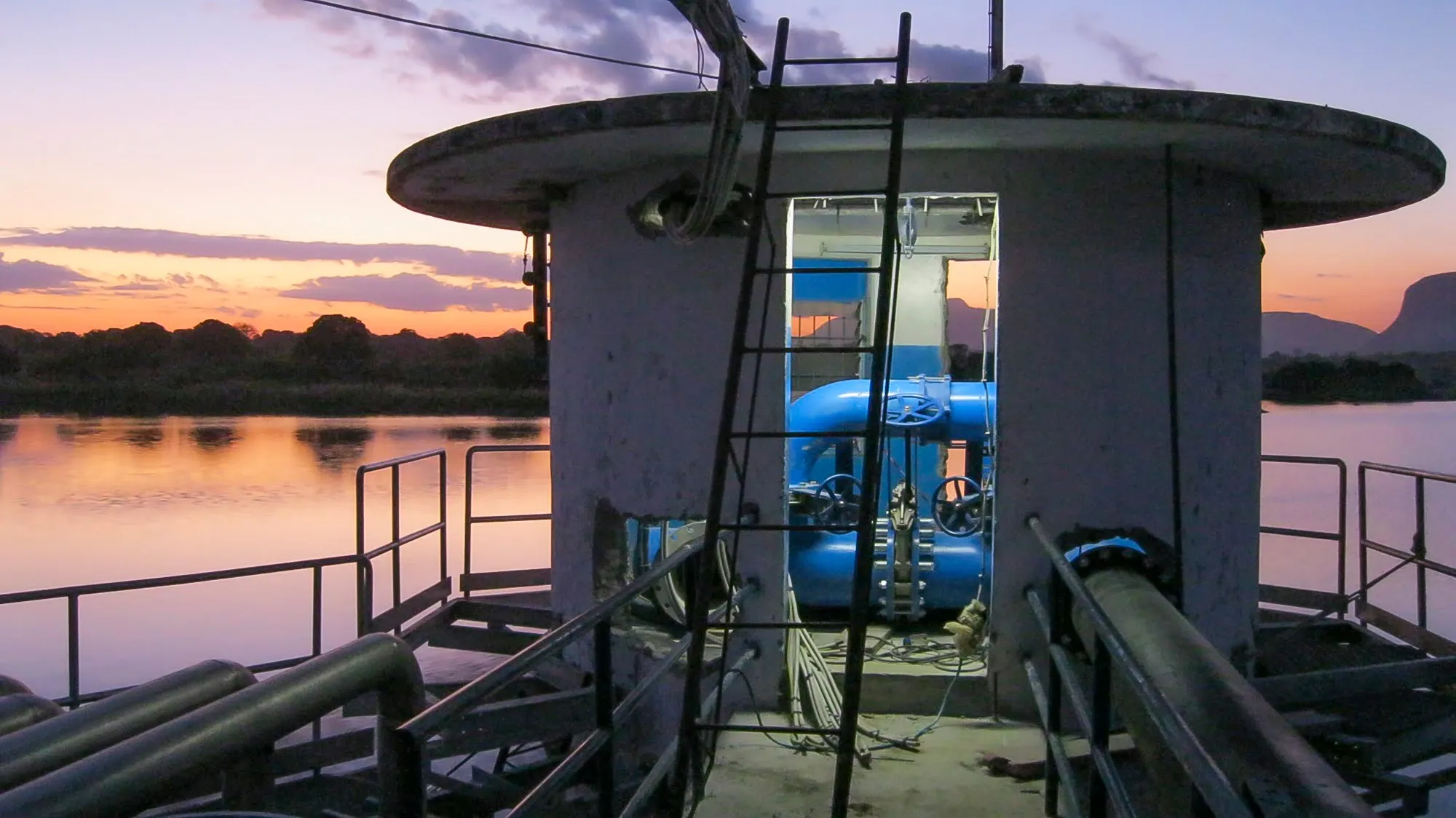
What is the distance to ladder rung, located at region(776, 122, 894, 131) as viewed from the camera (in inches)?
190

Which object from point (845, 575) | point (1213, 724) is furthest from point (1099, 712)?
point (845, 575)

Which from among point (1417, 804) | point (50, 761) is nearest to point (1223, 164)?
point (1417, 804)

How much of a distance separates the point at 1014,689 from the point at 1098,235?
2355 mm

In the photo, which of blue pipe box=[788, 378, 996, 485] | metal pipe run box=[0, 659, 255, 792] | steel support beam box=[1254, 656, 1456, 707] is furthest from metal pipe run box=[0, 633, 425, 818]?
blue pipe box=[788, 378, 996, 485]

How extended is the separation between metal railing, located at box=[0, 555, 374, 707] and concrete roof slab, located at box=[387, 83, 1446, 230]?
2.43m

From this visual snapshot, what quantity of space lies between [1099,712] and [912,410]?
4723 millimetres

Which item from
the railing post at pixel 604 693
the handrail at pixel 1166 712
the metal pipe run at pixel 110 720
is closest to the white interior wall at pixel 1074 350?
the handrail at pixel 1166 712

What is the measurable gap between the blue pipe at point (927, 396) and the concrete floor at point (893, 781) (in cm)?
284

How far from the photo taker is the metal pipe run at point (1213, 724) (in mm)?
2055

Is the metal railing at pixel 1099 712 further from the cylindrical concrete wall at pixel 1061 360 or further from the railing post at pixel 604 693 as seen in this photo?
the railing post at pixel 604 693

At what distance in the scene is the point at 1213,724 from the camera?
2.77 metres

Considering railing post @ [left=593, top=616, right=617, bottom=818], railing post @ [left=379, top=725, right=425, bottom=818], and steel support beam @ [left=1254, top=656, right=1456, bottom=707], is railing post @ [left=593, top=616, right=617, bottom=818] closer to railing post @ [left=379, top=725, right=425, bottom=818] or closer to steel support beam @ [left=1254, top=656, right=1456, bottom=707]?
railing post @ [left=379, top=725, right=425, bottom=818]

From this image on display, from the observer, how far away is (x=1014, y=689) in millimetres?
5805

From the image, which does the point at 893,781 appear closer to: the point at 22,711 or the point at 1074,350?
the point at 1074,350
